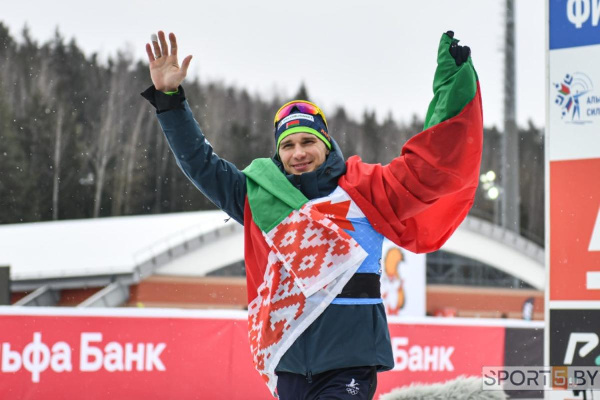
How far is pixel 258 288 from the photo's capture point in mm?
2889

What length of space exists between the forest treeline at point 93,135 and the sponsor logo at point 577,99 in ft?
84.9

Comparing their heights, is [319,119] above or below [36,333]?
above

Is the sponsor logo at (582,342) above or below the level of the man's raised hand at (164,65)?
below

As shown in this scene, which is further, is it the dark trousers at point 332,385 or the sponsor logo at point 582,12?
the sponsor logo at point 582,12

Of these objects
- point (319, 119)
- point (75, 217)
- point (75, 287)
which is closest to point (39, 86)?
point (75, 217)

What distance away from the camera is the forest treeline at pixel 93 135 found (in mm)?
28656

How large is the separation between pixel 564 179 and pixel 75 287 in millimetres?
16914

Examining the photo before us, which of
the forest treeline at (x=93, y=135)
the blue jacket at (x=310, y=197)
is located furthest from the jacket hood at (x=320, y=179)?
the forest treeline at (x=93, y=135)

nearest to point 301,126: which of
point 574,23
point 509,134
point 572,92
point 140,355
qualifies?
point 572,92

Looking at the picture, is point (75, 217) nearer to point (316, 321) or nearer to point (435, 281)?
point (435, 281)

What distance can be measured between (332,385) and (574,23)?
5.56ft

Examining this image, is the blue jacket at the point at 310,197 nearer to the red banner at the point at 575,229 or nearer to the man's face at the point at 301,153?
the man's face at the point at 301,153

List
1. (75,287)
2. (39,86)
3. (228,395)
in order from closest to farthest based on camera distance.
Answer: (228,395) → (75,287) → (39,86)

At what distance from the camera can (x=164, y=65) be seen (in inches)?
113
